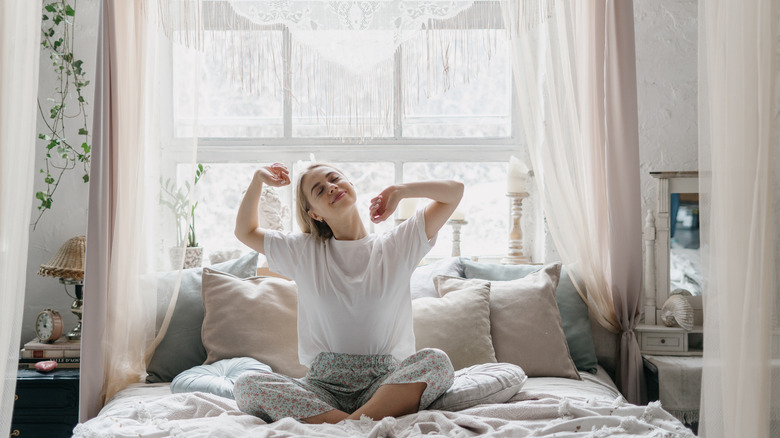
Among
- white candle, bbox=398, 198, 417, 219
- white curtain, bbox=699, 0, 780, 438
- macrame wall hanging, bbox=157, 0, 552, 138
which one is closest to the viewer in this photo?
white curtain, bbox=699, 0, 780, 438

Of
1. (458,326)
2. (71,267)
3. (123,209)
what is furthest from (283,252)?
(71,267)

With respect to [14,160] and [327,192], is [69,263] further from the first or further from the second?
[14,160]

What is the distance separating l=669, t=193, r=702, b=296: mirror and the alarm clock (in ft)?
8.19

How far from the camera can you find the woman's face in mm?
2203

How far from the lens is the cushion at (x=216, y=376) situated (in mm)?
2338

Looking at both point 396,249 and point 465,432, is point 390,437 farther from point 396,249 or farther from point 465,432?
point 396,249

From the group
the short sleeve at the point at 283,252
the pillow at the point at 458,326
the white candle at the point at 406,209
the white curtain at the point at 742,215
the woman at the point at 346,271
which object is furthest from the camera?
the white candle at the point at 406,209

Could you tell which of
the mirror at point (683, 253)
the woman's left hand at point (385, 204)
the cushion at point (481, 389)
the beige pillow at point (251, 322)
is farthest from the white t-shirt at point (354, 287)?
the mirror at point (683, 253)

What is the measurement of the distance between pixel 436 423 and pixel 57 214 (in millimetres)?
2259

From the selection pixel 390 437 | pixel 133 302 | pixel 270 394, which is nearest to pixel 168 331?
pixel 133 302

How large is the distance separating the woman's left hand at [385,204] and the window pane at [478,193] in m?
1.48

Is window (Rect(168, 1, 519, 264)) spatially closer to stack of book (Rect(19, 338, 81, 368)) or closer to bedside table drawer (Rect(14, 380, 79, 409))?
stack of book (Rect(19, 338, 81, 368))

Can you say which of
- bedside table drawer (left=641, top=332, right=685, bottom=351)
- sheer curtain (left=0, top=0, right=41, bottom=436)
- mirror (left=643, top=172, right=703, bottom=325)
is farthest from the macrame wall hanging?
bedside table drawer (left=641, top=332, right=685, bottom=351)

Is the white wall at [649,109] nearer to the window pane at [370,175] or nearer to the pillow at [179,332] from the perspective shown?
the pillow at [179,332]
